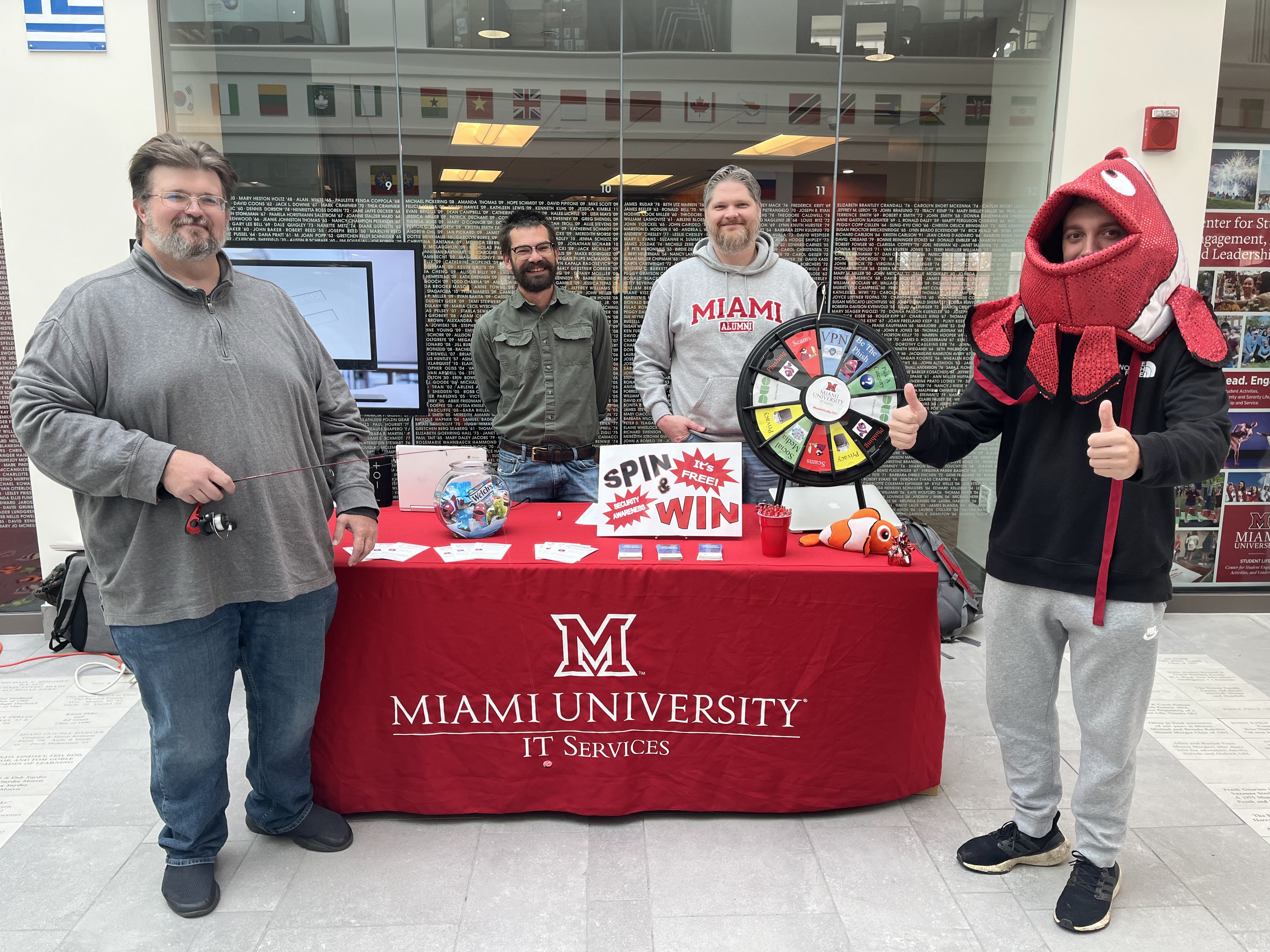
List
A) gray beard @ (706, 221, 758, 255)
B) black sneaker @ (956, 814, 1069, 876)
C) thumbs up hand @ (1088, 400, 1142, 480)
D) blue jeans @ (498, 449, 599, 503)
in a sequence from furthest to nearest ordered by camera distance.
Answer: blue jeans @ (498, 449, 599, 503) → gray beard @ (706, 221, 758, 255) → black sneaker @ (956, 814, 1069, 876) → thumbs up hand @ (1088, 400, 1142, 480)

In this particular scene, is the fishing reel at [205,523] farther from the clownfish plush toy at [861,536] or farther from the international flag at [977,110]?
the international flag at [977,110]

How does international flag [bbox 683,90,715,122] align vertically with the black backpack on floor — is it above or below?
above

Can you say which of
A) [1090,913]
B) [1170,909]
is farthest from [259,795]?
[1170,909]

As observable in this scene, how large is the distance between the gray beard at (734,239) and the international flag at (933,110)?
1.61m

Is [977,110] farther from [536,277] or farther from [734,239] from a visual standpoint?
[536,277]

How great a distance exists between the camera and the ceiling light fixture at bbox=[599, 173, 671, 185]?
13.4 ft

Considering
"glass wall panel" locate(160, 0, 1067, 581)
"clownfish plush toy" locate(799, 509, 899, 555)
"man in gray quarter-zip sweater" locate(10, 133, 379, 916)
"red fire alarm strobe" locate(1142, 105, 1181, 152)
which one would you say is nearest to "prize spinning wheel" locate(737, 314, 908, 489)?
"clownfish plush toy" locate(799, 509, 899, 555)

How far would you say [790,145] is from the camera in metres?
4.11

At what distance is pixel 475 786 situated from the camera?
8.09 feet

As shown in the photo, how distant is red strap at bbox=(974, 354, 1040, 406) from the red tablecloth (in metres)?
0.52

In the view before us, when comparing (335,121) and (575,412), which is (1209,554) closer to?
(575,412)

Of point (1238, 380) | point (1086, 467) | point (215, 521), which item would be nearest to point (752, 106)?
point (1238, 380)

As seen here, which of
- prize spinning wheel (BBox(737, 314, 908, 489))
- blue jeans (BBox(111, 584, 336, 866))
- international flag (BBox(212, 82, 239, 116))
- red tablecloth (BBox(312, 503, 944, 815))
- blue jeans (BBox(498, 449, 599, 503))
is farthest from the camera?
international flag (BBox(212, 82, 239, 116))

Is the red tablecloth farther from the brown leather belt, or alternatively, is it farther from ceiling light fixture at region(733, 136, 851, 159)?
ceiling light fixture at region(733, 136, 851, 159)
